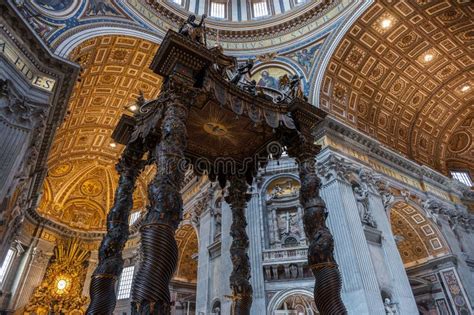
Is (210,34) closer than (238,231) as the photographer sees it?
No

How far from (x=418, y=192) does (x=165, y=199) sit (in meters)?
12.7

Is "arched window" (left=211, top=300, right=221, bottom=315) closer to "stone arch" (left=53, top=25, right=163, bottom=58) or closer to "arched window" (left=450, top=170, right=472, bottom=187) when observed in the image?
"stone arch" (left=53, top=25, right=163, bottom=58)

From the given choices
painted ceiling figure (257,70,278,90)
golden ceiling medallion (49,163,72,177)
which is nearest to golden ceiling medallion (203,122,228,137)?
painted ceiling figure (257,70,278,90)

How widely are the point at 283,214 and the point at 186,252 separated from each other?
21.3ft

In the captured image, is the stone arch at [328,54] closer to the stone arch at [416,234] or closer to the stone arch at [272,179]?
the stone arch at [272,179]

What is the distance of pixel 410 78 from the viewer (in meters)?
14.9

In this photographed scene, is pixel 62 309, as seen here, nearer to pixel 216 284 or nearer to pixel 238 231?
pixel 216 284

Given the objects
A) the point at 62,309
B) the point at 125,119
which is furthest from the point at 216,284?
the point at 62,309

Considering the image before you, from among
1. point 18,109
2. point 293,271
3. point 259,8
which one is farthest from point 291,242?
point 259,8

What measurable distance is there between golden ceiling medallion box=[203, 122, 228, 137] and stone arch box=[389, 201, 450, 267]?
893cm

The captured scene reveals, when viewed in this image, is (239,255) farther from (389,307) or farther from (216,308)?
(389,307)

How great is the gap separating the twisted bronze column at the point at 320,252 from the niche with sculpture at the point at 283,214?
5.15m

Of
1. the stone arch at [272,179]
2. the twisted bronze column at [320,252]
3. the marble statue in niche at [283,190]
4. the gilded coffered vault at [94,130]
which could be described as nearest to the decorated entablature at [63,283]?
the gilded coffered vault at [94,130]

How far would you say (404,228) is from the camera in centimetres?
1321
